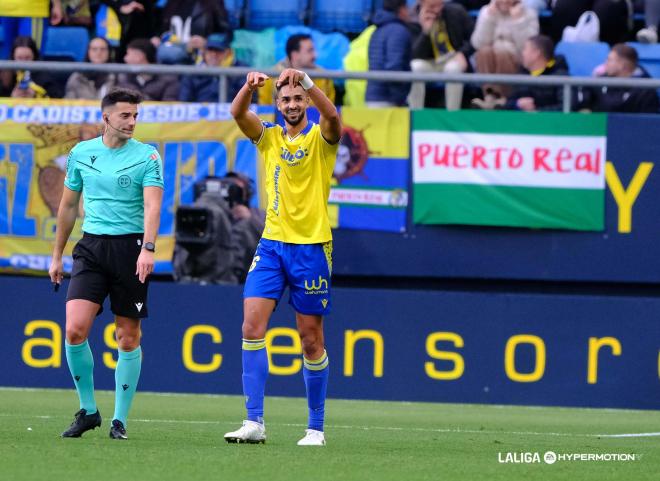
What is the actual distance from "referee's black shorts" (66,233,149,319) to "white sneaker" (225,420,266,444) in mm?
959

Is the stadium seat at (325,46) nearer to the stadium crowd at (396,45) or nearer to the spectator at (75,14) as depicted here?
the stadium crowd at (396,45)

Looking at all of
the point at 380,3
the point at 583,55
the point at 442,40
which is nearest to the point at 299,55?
the point at 442,40

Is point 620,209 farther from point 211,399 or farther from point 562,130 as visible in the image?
point 211,399

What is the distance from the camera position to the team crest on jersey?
29.4 ft

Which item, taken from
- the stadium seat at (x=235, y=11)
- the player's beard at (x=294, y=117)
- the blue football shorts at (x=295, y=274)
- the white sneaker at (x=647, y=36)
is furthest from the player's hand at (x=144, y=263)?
the stadium seat at (x=235, y=11)

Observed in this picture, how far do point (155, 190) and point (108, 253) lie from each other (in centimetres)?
48

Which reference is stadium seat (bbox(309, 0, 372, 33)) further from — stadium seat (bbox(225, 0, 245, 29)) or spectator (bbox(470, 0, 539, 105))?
spectator (bbox(470, 0, 539, 105))

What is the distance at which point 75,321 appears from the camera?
885cm

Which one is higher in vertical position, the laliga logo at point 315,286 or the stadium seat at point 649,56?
the stadium seat at point 649,56

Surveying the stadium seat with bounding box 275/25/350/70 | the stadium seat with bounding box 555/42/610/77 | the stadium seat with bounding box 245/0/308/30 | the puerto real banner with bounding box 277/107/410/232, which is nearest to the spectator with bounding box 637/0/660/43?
the stadium seat with bounding box 555/42/610/77

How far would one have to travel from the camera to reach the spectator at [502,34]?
51.9 ft

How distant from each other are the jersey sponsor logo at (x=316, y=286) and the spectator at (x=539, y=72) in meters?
6.63

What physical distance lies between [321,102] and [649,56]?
29.5 feet

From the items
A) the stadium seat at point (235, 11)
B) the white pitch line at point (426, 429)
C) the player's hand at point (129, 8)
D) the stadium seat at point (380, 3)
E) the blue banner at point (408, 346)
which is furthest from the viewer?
the stadium seat at point (235, 11)
